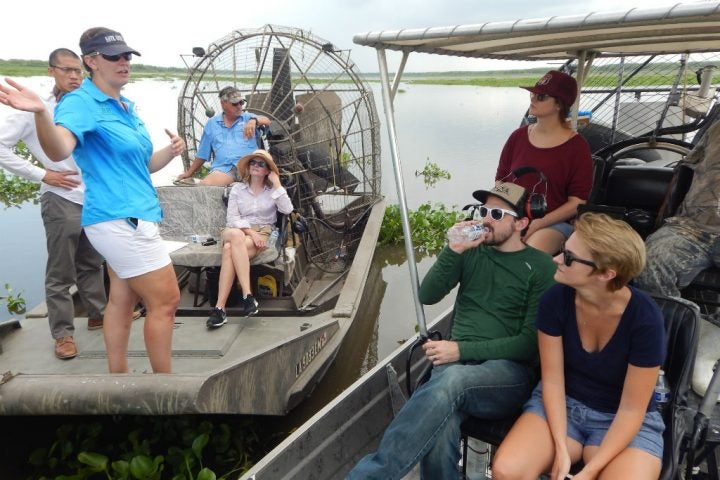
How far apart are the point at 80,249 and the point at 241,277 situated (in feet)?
3.74

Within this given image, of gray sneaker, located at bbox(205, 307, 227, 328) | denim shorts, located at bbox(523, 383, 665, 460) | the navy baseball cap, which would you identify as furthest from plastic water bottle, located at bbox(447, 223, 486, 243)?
gray sneaker, located at bbox(205, 307, 227, 328)

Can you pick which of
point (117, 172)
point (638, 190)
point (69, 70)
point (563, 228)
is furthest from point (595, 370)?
point (69, 70)

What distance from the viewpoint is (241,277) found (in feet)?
13.1

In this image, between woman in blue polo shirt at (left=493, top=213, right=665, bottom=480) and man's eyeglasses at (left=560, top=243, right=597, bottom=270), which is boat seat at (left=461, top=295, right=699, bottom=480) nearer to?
woman in blue polo shirt at (left=493, top=213, right=665, bottom=480)

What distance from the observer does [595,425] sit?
2.02 metres

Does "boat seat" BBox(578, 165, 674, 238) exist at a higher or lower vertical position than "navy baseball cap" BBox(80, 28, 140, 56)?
lower

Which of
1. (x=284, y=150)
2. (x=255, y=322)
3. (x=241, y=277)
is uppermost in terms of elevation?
(x=284, y=150)

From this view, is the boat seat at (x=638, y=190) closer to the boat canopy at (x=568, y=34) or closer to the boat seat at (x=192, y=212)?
the boat canopy at (x=568, y=34)

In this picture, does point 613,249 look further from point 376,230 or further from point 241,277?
point 376,230

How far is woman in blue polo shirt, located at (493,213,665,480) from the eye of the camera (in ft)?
6.16

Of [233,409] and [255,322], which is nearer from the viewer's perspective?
[233,409]

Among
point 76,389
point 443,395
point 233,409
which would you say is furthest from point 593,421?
point 76,389

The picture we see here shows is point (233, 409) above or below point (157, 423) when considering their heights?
above

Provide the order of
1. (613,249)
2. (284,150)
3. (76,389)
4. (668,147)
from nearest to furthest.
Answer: (613,249) < (76,389) < (668,147) < (284,150)
